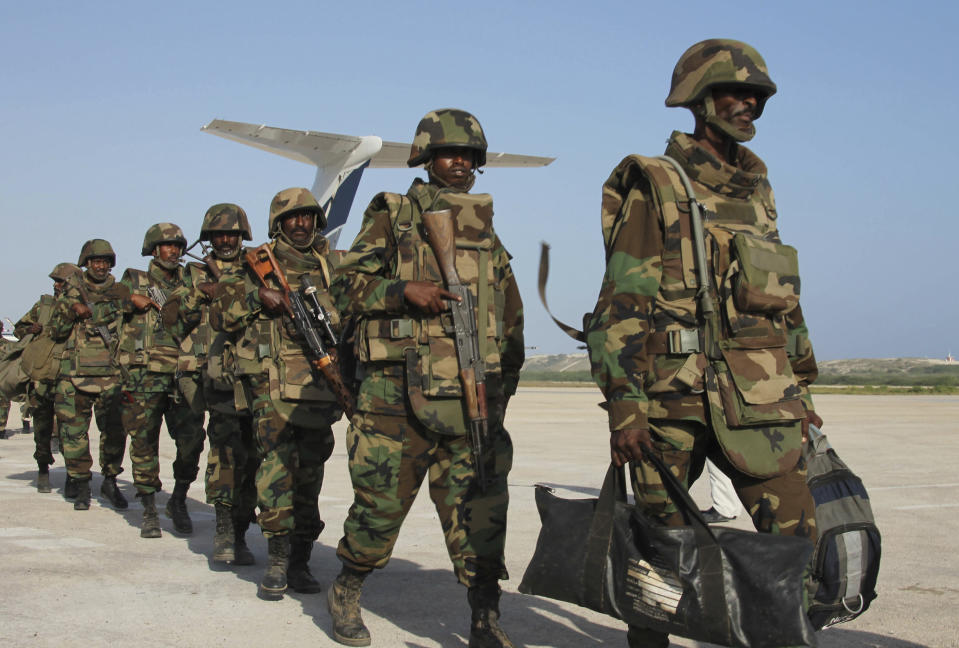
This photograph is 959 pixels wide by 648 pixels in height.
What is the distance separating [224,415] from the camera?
6.62m

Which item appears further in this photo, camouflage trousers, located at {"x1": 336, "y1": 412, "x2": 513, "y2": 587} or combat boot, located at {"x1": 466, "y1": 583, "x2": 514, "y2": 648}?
camouflage trousers, located at {"x1": 336, "y1": 412, "x2": 513, "y2": 587}

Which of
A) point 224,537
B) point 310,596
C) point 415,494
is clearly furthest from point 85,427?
point 415,494

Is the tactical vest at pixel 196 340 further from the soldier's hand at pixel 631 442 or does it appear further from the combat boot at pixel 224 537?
the soldier's hand at pixel 631 442

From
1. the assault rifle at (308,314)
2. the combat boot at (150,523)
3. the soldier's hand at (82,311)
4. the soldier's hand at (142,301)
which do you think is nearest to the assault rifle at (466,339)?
the assault rifle at (308,314)

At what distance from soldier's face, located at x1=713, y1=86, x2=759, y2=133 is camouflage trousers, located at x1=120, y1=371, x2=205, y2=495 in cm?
540

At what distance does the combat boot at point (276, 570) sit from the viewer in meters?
5.18

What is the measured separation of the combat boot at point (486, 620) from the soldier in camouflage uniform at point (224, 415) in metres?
2.41

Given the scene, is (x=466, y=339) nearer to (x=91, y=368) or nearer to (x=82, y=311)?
(x=91, y=368)

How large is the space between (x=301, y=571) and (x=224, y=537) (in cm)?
97

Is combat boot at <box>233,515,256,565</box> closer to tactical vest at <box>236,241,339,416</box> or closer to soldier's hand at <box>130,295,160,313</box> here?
tactical vest at <box>236,241,339,416</box>

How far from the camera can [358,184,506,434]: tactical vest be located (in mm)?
4215

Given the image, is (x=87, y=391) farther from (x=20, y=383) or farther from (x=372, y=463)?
(x=372, y=463)

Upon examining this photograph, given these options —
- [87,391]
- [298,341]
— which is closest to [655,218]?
[298,341]

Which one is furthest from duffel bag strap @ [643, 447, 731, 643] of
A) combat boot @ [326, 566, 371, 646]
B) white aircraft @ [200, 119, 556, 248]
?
white aircraft @ [200, 119, 556, 248]
